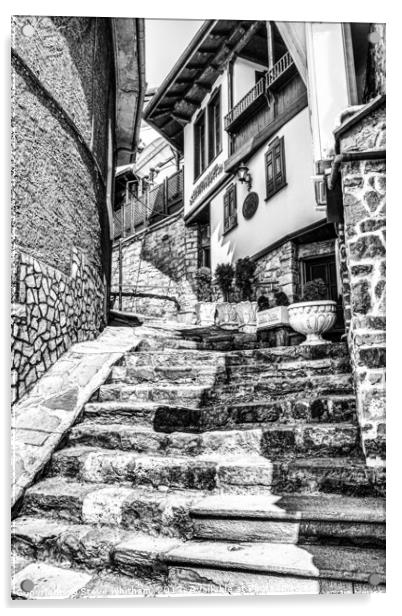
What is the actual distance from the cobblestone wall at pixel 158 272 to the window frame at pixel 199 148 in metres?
1.47

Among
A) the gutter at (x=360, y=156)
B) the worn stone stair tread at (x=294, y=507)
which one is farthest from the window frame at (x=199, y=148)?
the worn stone stair tread at (x=294, y=507)

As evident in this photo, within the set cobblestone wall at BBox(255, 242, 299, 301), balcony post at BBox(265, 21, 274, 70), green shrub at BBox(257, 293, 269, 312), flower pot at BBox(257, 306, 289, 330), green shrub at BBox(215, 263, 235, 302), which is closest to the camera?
balcony post at BBox(265, 21, 274, 70)

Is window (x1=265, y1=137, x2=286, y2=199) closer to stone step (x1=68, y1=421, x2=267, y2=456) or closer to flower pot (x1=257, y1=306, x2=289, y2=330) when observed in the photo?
flower pot (x1=257, y1=306, x2=289, y2=330)

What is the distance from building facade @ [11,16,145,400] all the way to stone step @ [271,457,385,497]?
1.62 meters

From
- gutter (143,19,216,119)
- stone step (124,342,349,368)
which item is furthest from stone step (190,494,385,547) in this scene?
gutter (143,19,216,119)

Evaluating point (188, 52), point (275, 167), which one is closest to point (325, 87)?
point (188, 52)

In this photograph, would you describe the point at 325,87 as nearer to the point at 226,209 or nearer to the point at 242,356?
the point at 242,356

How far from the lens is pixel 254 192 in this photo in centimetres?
724

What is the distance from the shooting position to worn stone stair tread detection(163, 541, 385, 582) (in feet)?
6.86

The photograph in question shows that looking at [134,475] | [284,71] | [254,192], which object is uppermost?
[284,71]

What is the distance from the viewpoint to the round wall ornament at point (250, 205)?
23.0 ft

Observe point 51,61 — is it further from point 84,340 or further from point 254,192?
point 254,192

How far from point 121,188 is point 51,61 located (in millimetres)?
2011
